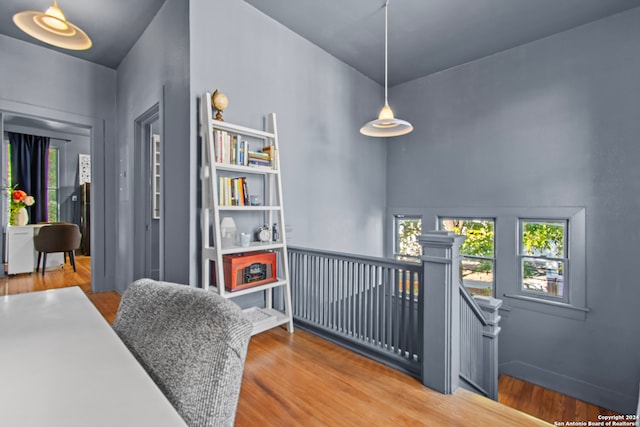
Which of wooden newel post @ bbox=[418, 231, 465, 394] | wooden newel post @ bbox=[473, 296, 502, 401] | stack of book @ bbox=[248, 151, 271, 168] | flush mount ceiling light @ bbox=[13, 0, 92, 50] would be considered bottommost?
wooden newel post @ bbox=[473, 296, 502, 401]

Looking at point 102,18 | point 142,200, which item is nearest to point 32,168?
point 142,200

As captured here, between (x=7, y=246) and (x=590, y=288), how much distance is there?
7.52m

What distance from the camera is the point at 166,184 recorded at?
2.76 meters

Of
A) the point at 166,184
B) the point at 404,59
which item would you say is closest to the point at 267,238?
the point at 166,184

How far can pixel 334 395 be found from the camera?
1.78 meters

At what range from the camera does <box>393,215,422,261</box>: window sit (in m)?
4.62

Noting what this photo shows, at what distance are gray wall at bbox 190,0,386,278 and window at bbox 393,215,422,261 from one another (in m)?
0.29

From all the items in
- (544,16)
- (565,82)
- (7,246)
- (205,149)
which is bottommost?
(7,246)

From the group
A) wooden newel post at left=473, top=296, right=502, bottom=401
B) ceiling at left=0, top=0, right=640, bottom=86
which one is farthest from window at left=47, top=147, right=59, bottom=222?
wooden newel post at left=473, top=296, right=502, bottom=401

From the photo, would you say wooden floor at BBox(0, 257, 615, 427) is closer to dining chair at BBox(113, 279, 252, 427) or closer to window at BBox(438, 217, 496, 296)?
dining chair at BBox(113, 279, 252, 427)

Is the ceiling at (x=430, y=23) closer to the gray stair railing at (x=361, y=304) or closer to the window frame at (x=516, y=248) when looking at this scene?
the window frame at (x=516, y=248)

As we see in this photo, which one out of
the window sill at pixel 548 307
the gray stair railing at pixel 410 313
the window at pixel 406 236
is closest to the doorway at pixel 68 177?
the gray stair railing at pixel 410 313

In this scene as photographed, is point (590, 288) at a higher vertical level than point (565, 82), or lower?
lower

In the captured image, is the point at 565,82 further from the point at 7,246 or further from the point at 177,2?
the point at 7,246
